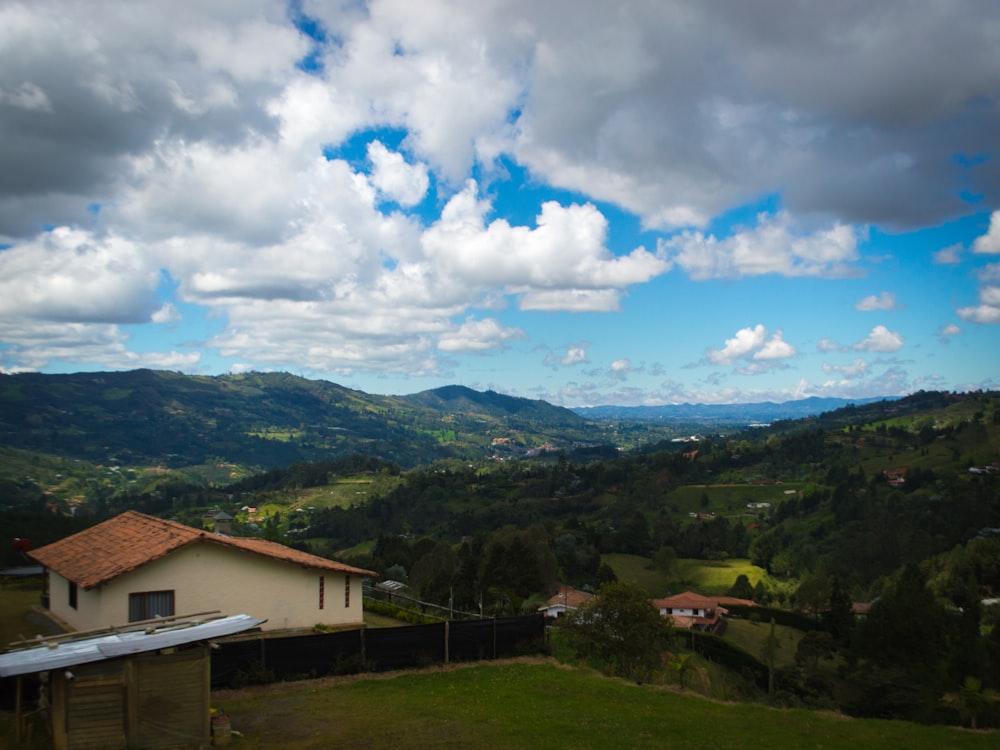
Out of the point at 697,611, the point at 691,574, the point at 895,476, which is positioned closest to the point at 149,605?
the point at 697,611

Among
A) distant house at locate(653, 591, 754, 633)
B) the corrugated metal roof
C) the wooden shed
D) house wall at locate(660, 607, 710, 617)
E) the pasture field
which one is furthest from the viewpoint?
the pasture field

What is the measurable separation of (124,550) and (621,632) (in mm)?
17083

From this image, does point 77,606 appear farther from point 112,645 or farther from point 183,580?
point 112,645

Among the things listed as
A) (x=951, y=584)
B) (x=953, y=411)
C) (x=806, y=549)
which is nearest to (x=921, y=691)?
(x=951, y=584)

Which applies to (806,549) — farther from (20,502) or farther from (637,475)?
(20,502)

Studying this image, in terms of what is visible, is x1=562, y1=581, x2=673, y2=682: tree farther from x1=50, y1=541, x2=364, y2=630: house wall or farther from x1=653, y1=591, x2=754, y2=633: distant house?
x1=653, y1=591, x2=754, y2=633: distant house

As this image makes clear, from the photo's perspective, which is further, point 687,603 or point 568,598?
point 687,603

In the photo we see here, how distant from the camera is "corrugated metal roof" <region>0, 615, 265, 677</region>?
11547 millimetres

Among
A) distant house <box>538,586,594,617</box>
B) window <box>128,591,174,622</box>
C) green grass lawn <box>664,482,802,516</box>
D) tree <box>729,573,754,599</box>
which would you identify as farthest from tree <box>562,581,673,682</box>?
green grass lawn <box>664,482,802,516</box>

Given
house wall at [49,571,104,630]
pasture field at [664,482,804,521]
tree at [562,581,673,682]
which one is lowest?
pasture field at [664,482,804,521]

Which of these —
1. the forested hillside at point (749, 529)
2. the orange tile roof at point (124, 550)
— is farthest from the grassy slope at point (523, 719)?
the forested hillside at point (749, 529)

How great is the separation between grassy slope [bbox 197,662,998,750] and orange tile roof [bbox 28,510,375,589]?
5.89 m

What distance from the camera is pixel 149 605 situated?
68.6ft

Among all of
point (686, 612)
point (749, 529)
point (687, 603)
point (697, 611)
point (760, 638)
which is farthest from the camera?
Answer: point (749, 529)
